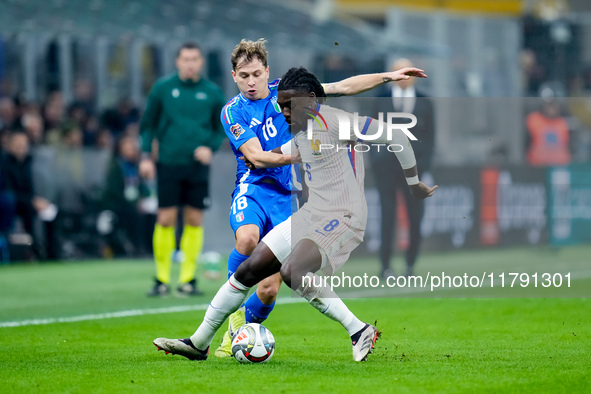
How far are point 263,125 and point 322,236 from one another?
102 cm

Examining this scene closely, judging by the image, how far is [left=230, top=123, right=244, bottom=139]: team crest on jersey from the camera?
652 cm

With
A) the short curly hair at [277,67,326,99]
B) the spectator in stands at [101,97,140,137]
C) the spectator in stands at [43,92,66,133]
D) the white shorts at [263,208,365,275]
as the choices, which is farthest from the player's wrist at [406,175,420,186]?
the spectator in stands at [101,97,140,137]

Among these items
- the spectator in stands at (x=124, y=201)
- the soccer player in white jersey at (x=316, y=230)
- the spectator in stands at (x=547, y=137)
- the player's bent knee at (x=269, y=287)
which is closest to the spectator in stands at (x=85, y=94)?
the spectator in stands at (x=124, y=201)

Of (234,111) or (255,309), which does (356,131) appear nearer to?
(234,111)

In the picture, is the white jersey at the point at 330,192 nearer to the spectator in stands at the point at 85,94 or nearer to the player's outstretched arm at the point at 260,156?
the player's outstretched arm at the point at 260,156

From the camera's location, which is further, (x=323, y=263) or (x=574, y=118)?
(x=574, y=118)

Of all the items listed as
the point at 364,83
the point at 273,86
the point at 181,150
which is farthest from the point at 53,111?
the point at 364,83

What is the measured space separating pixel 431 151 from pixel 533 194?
123 centimetres

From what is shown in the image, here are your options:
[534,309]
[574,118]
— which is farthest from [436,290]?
[574,118]

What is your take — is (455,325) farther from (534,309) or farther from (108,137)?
(108,137)

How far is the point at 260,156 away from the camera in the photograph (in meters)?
6.29

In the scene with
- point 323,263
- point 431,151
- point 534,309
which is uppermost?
point 431,151

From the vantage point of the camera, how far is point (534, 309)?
8617 millimetres

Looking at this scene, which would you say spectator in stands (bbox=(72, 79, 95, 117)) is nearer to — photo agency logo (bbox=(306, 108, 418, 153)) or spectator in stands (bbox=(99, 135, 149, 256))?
spectator in stands (bbox=(99, 135, 149, 256))
